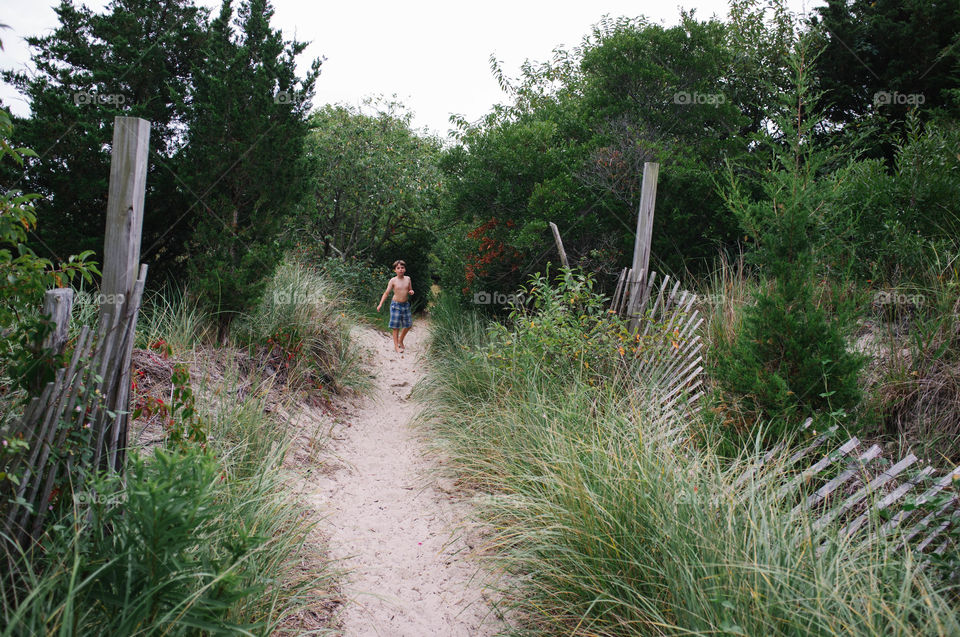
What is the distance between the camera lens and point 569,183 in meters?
8.59

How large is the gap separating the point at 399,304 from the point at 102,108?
17.6 ft

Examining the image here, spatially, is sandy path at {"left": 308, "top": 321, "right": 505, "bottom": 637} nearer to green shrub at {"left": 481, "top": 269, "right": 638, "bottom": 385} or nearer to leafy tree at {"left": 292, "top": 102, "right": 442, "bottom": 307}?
green shrub at {"left": 481, "top": 269, "right": 638, "bottom": 385}

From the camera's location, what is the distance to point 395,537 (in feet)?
13.2

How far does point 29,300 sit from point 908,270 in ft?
21.4

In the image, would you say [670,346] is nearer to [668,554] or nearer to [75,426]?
[668,554]

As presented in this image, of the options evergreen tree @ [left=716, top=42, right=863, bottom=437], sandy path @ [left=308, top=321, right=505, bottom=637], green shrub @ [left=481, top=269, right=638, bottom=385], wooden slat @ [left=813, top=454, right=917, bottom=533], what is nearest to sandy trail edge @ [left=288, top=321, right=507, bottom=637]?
sandy path @ [left=308, top=321, right=505, bottom=637]

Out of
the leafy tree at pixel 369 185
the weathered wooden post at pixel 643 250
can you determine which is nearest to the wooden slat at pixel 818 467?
the weathered wooden post at pixel 643 250

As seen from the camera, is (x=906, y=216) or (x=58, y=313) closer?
(x=58, y=313)

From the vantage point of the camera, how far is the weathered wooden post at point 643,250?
6.14 m

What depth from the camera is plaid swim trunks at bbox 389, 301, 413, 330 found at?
10.3m

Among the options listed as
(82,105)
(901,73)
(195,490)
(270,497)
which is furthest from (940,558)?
(901,73)

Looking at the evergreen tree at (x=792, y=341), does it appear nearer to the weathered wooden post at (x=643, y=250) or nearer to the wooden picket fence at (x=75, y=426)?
the weathered wooden post at (x=643, y=250)

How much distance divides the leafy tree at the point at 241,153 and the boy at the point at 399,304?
354 cm

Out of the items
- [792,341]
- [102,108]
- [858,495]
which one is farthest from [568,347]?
[102,108]
